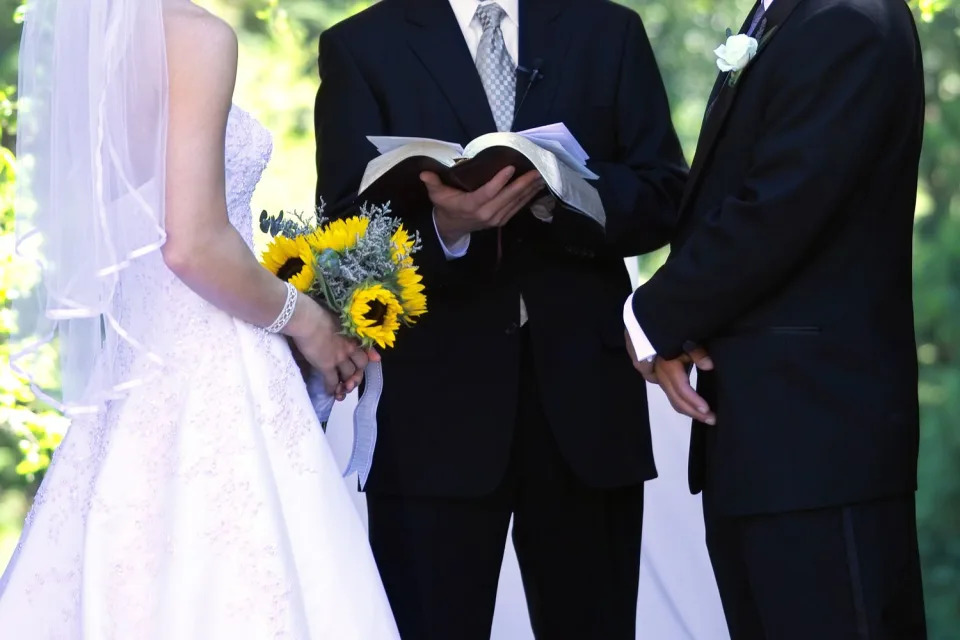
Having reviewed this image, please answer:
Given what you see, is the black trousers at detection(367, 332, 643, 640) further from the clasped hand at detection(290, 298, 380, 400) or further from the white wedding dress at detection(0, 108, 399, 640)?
the white wedding dress at detection(0, 108, 399, 640)

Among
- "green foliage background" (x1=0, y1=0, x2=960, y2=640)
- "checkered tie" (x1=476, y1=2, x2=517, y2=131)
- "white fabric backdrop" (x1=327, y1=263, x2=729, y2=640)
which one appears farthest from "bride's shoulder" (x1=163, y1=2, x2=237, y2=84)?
"white fabric backdrop" (x1=327, y1=263, x2=729, y2=640)

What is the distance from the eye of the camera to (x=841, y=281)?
89.6 inches

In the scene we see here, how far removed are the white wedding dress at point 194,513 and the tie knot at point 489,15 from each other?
3.06ft

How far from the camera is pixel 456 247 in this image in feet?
8.87

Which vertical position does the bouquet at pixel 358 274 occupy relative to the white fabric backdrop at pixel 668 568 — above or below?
above

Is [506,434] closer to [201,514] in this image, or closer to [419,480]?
[419,480]

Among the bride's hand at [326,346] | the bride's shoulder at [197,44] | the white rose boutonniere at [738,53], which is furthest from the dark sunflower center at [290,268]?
the white rose boutonniere at [738,53]

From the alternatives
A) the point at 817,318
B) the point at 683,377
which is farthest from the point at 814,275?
the point at 683,377

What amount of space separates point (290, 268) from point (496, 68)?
689mm

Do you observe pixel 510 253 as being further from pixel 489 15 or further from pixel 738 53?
pixel 738 53

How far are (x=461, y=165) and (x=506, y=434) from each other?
0.60 metres

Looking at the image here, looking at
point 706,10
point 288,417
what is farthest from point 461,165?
point 706,10

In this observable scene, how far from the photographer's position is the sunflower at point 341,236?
2.38 metres

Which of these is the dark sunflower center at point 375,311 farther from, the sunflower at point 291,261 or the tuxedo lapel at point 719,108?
the tuxedo lapel at point 719,108
